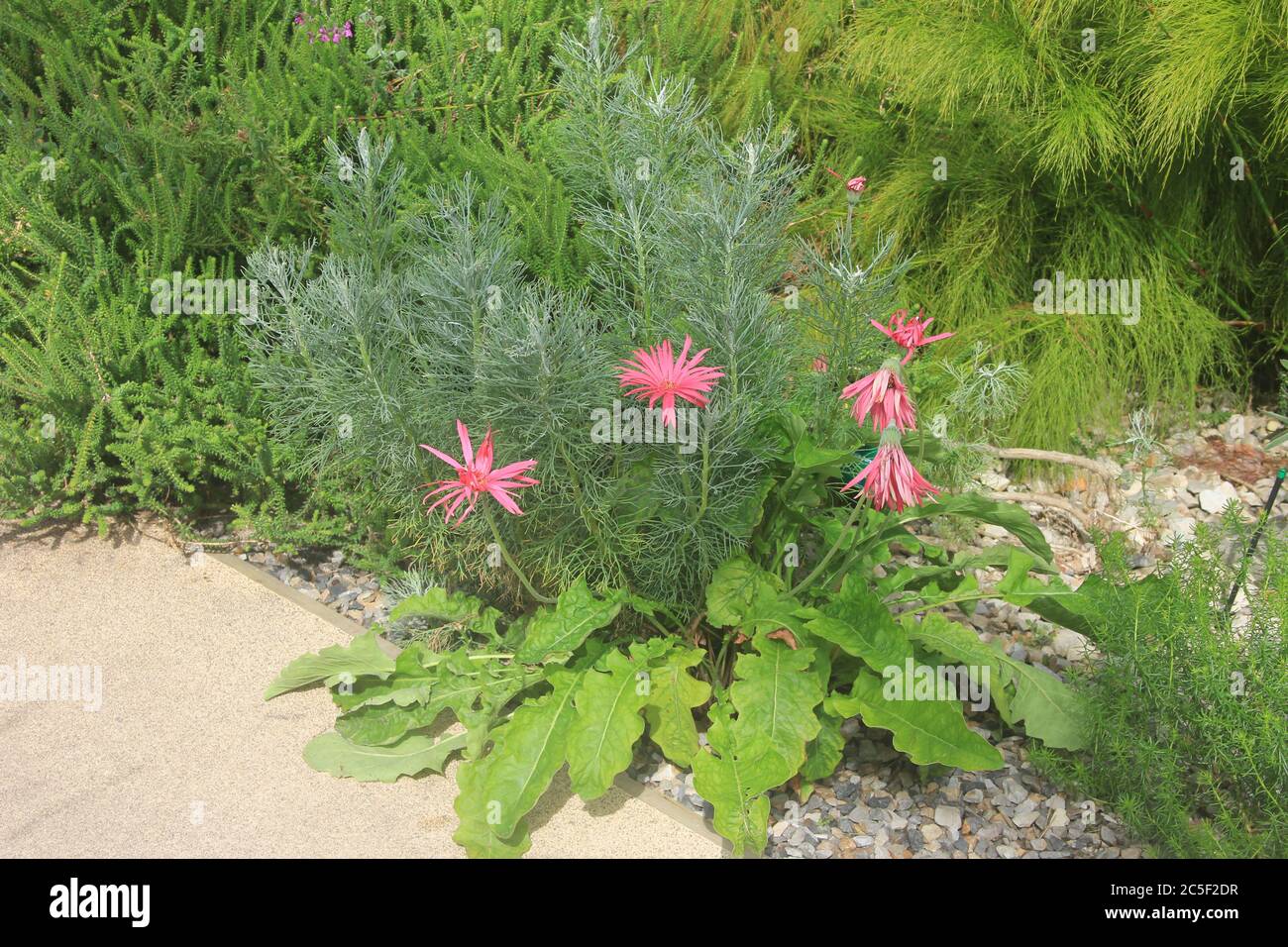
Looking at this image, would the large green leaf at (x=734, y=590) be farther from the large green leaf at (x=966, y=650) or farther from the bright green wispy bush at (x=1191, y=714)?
the bright green wispy bush at (x=1191, y=714)

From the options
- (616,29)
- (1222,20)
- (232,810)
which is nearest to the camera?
(232,810)

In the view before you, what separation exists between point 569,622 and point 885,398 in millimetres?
905

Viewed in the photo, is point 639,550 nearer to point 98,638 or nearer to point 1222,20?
point 98,638

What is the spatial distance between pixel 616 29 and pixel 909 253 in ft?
5.20

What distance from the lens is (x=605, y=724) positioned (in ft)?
7.63

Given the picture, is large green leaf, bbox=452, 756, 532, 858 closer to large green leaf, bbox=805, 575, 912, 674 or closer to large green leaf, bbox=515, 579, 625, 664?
large green leaf, bbox=515, 579, 625, 664

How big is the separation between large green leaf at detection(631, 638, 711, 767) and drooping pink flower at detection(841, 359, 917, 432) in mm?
743

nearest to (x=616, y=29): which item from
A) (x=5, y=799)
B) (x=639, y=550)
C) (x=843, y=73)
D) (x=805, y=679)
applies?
(x=843, y=73)

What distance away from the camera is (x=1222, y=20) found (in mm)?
3217

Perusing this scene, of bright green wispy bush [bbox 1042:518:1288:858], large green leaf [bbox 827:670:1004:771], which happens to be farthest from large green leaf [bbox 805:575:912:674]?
bright green wispy bush [bbox 1042:518:1288:858]

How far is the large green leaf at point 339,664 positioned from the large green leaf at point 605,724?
1.92ft

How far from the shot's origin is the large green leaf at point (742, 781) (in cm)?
214

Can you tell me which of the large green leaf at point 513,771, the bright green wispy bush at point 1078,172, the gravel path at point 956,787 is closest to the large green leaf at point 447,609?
the gravel path at point 956,787

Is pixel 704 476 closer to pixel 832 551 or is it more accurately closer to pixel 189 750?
pixel 832 551
